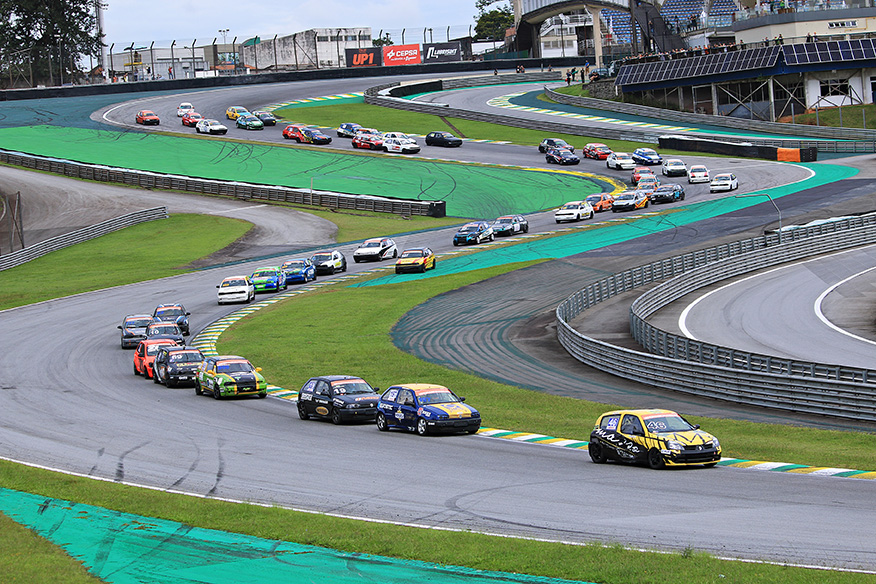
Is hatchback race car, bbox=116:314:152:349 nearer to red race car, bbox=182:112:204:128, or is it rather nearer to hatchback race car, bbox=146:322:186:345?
hatchback race car, bbox=146:322:186:345

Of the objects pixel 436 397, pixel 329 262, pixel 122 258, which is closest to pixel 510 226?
pixel 329 262

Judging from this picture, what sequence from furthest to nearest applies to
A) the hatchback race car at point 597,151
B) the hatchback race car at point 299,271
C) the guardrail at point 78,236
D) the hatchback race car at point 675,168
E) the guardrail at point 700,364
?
the hatchback race car at point 597,151 < the hatchback race car at point 675,168 < the guardrail at point 78,236 < the hatchback race car at point 299,271 < the guardrail at point 700,364

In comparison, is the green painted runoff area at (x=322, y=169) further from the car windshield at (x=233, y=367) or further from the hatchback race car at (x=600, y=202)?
the car windshield at (x=233, y=367)

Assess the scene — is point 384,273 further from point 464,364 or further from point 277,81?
point 277,81

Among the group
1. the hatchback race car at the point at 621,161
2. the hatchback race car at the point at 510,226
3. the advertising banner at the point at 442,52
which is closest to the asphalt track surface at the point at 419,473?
the hatchback race car at the point at 510,226

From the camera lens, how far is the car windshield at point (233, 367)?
96.1 ft

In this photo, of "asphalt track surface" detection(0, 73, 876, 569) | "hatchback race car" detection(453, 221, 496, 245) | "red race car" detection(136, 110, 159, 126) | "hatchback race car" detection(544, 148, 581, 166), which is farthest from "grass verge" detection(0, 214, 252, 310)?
"red race car" detection(136, 110, 159, 126)

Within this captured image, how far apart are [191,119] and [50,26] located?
66.1m

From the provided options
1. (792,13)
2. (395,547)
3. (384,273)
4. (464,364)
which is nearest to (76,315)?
(384,273)

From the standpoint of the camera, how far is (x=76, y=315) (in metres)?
46.0

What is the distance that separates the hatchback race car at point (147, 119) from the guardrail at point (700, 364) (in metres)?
64.7

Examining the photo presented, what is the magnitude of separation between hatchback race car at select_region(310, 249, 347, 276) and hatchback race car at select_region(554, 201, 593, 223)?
1522 centimetres

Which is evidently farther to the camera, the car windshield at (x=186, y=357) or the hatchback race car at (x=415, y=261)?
the hatchback race car at (x=415, y=261)

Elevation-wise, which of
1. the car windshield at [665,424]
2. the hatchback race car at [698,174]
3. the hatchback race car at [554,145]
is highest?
the hatchback race car at [554,145]
